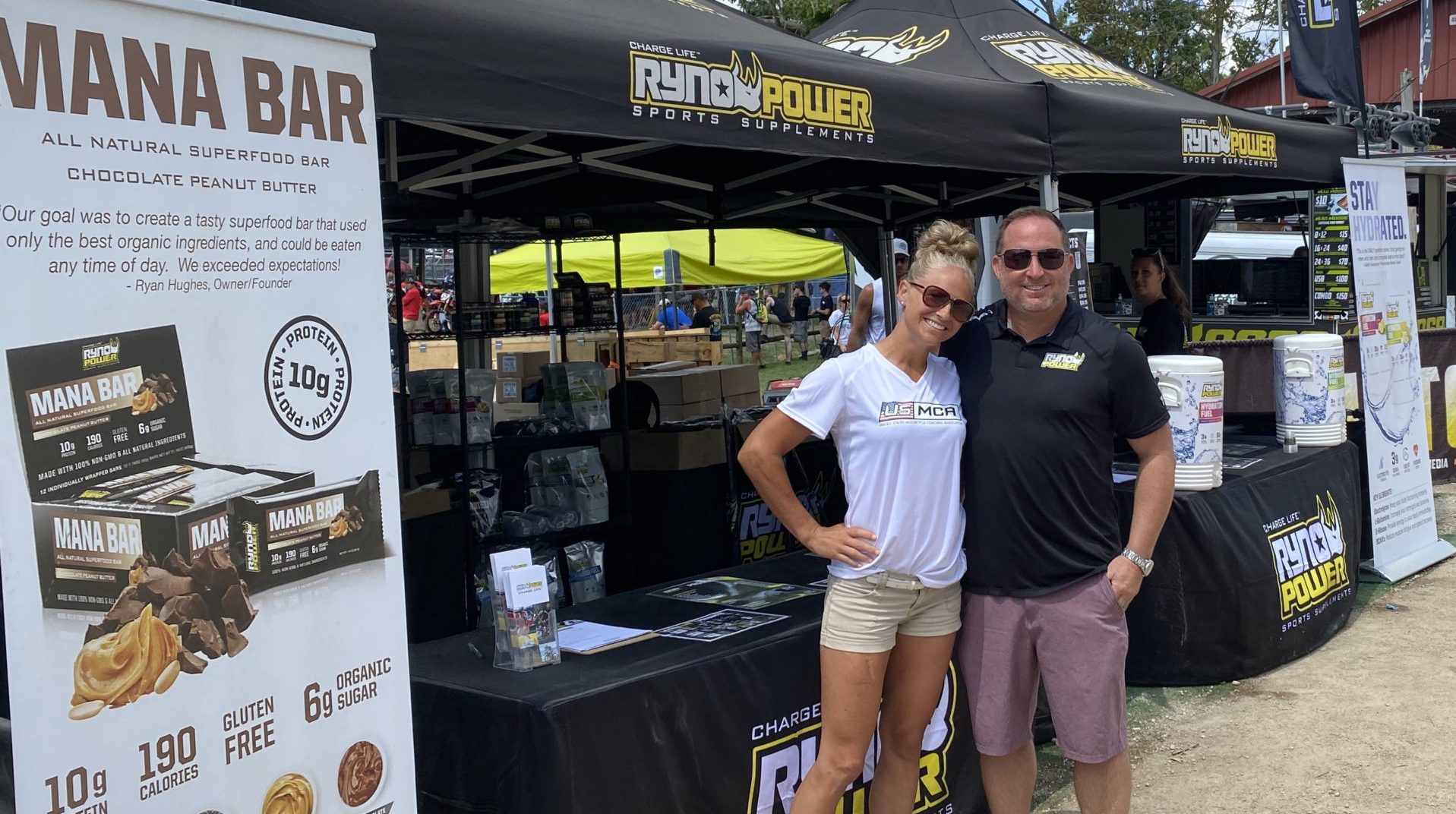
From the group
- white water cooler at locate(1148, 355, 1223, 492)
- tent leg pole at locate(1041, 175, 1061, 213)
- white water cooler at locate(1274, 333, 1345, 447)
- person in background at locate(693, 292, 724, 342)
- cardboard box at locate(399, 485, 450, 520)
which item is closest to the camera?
tent leg pole at locate(1041, 175, 1061, 213)

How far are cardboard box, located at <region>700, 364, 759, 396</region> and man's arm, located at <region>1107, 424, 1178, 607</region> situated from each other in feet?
13.3

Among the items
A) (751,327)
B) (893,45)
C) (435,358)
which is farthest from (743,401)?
(751,327)

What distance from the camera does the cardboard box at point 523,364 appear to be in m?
6.42

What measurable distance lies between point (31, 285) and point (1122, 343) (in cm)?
218

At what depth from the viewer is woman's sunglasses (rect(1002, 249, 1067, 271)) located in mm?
2846

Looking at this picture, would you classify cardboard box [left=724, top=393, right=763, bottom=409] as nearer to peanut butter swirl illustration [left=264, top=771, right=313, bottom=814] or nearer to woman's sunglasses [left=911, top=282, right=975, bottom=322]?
woman's sunglasses [left=911, top=282, right=975, bottom=322]

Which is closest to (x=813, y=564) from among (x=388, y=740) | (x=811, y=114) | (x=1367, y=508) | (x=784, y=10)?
(x=811, y=114)

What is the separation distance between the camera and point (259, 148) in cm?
212

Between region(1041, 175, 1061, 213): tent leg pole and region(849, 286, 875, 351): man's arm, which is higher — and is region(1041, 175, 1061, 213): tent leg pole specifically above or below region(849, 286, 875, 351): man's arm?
above

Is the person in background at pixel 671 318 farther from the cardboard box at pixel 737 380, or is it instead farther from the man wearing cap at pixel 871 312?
the cardboard box at pixel 737 380

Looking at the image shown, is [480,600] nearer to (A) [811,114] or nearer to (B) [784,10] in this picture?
(A) [811,114]

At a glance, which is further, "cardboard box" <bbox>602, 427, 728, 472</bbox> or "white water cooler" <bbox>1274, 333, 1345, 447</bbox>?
"cardboard box" <bbox>602, 427, 728, 472</bbox>

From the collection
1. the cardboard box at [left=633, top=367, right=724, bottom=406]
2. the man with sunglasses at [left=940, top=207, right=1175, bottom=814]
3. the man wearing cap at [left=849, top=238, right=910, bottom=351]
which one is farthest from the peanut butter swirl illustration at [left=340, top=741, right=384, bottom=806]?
the man wearing cap at [left=849, top=238, right=910, bottom=351]

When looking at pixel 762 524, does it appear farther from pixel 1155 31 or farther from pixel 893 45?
pixel 1155 31
